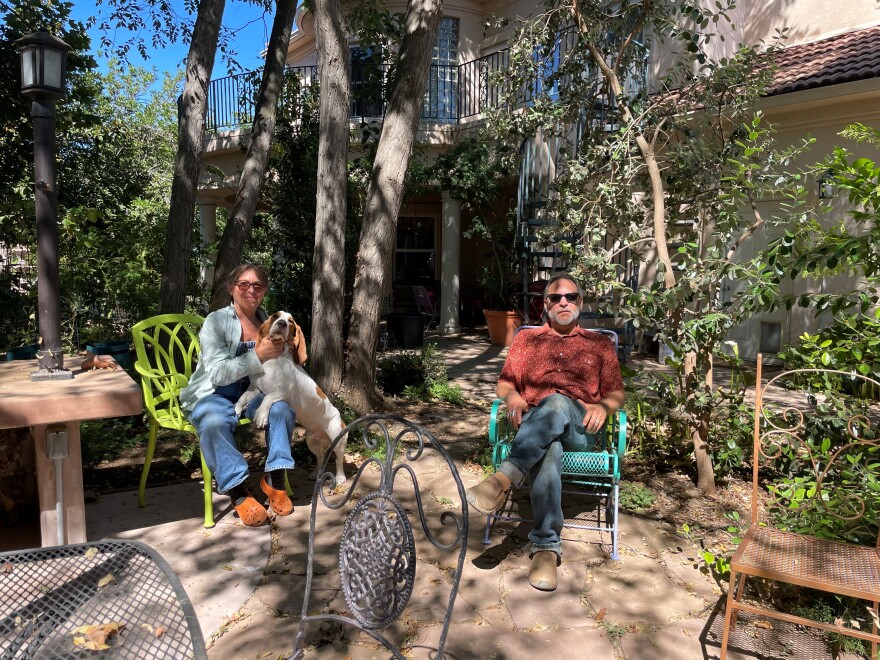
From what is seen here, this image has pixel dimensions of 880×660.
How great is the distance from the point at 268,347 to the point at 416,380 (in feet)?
10.7

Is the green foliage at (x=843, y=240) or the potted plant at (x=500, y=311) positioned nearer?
the green foliage at (x=843, y=240)

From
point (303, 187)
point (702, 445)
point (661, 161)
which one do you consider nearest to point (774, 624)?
point (702, 445)

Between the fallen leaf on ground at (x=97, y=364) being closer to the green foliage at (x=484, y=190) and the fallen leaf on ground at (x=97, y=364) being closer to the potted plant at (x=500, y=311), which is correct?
the potted plant at (x=500, y=311)

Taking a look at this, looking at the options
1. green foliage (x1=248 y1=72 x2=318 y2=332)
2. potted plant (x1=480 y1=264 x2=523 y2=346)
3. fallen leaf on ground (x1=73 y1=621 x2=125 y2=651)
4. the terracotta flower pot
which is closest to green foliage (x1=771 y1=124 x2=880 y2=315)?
fallen leaf on ground (x1=73 y1=621 x2=125 y2=651)

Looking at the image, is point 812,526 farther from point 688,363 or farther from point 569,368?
point 569,368

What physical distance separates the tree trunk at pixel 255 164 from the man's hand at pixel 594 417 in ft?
15.3

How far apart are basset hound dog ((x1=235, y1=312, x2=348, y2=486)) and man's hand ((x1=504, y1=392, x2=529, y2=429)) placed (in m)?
0.91

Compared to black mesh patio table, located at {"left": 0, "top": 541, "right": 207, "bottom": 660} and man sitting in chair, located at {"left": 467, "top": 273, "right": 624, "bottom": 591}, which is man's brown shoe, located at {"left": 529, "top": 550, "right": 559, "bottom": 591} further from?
black mesh patio table, located at {"left": 0, "top": 541, "right": 207, "bottom": 660}

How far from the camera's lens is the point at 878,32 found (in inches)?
308


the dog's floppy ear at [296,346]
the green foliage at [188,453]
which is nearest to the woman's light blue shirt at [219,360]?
the dog's floppy ear at [296,346]

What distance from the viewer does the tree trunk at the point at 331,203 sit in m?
5.23

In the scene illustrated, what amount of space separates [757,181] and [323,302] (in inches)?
130

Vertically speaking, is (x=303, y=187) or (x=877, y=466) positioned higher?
(x=303, y=187)

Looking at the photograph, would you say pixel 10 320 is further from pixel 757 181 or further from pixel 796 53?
pixel 796 53
